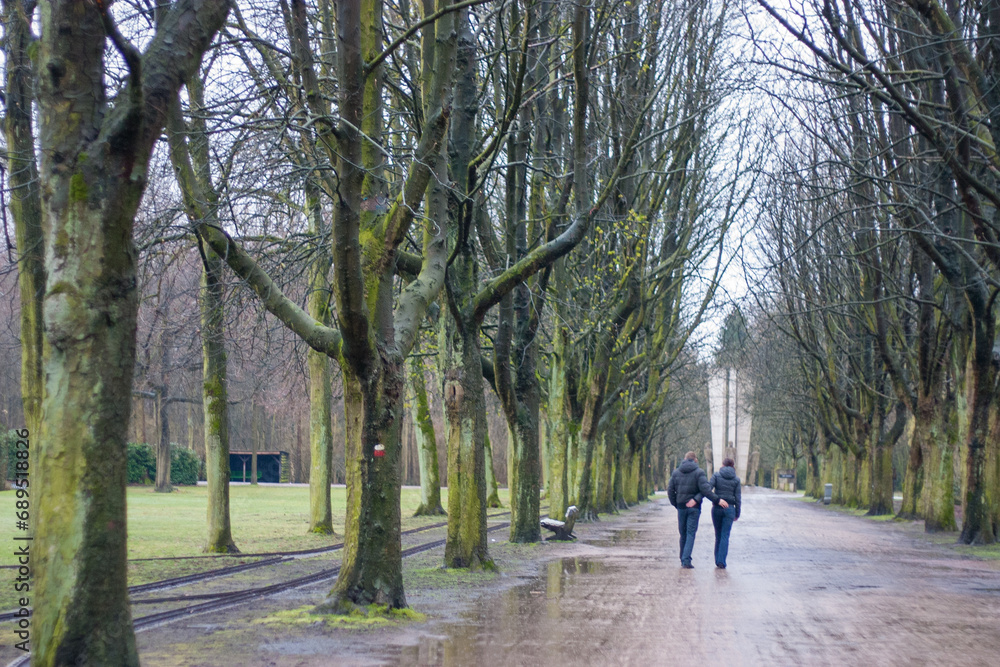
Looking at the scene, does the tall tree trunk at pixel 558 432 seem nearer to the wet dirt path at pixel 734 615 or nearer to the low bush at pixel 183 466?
the wet dirt path at pixel 734 615

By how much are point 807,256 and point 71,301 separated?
82.1 ft

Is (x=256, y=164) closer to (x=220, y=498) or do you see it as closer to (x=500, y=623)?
(x=500, y=623)

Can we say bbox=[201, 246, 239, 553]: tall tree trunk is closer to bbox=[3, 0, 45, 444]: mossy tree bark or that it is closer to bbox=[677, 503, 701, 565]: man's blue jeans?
bbox=[3, 0, 45, 444]: mossy tree bark

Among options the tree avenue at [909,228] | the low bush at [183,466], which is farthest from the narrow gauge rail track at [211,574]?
the low bush at [183,466]

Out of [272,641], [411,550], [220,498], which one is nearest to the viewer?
[272,641]

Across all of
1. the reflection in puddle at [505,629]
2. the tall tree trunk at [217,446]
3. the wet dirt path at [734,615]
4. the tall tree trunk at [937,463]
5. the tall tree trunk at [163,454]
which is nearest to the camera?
the reflection in puddle at [505,629]

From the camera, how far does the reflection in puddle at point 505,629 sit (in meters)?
7.87

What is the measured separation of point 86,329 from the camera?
6.25m

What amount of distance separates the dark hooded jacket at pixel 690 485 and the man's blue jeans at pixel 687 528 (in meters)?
0.14

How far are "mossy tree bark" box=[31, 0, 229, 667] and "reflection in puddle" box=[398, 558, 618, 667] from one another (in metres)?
2.49

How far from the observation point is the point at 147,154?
6.69 meters

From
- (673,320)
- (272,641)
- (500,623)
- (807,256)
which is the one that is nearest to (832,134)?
(807,256)

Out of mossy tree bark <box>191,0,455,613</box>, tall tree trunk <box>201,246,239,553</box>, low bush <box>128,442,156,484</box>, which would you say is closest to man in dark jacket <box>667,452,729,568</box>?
mossy tree bark <box>191,0,455,613</box>

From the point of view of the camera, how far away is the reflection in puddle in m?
7.87
